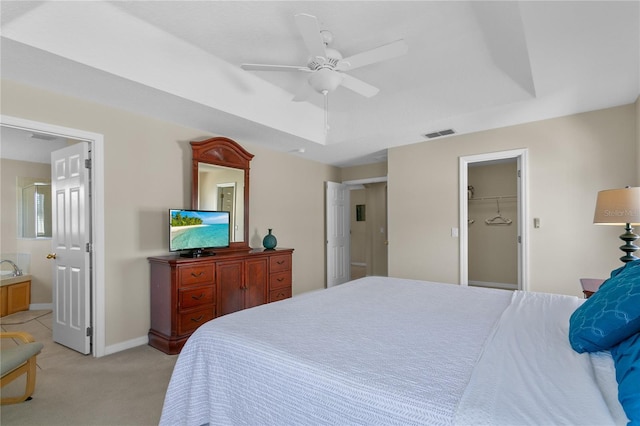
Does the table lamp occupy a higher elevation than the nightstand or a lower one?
higher

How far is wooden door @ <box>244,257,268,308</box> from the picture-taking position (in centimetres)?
373

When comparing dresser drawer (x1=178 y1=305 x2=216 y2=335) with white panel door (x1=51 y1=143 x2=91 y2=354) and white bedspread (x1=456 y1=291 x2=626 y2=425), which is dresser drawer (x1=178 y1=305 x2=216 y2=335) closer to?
white panel door (x1=51 y1=143 x2=91 y2=354)

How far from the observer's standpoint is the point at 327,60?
2.20 m

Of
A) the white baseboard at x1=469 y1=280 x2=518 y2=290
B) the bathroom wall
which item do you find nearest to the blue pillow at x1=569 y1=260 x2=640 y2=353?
the white baseboard at x1=469 y1=280 x2=518 y2=290

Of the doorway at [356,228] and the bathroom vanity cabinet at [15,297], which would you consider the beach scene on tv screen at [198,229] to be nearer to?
the doorway at [356,228]

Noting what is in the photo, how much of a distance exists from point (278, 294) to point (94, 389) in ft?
7.14

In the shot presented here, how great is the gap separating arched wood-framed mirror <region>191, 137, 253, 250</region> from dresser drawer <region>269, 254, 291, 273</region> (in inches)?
16.7

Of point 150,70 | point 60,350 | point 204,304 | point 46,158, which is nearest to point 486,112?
point 150,70

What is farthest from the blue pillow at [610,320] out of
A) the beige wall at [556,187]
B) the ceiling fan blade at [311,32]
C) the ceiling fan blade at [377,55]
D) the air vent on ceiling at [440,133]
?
the air vent on ceiling at [440,133]

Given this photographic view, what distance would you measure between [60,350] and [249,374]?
9.75ft

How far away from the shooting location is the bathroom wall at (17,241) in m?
4.74

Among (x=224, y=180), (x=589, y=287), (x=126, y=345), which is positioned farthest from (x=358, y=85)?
(x=126, y=345)

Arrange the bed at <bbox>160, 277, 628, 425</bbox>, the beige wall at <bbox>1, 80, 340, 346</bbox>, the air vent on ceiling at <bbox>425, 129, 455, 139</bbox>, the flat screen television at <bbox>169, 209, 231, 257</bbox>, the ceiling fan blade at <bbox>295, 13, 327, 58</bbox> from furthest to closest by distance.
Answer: the air vent on ceiling at <bbox>425, 129, 455, 139</bbox> → the flat screen television at <bbox>169, 209, 231, 257</bbox> → the beige wall at <bbox>1, 80, 340, 346</bbox> → the ceiling fan blade at <bbox>295, 13, 327, 58</bbox> → the bed at <bbox>160, 277, 628, 425</bbox>

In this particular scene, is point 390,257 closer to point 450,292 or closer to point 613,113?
point 450,292
